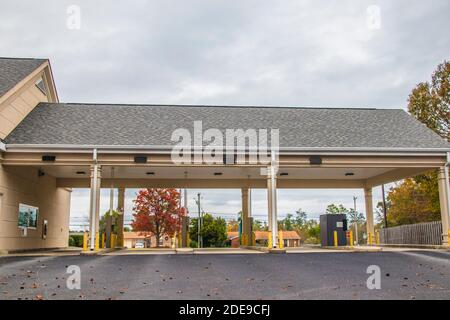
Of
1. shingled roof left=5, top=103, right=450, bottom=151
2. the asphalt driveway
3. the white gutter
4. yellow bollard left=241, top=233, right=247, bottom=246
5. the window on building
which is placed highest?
the window on building

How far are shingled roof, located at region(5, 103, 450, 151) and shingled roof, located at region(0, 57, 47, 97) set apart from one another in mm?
1756


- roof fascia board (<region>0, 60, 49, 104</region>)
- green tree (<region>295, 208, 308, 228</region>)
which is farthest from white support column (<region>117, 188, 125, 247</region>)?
green tree (<region>295, 208, 308, 228</region>)

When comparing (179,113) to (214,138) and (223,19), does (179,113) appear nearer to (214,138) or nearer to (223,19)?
(214,138)

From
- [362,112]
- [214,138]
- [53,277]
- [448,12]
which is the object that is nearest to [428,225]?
[362,112]

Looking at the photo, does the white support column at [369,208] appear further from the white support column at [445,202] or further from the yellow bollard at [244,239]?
the white support column at [445,202]

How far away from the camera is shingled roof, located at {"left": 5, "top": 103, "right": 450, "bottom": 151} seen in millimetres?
18953

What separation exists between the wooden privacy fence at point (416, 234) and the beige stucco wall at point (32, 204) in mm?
19772

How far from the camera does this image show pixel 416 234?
89.5 feet

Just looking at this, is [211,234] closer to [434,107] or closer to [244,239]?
[244,239]

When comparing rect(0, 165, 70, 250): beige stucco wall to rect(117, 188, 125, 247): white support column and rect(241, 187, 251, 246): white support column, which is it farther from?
rect(241, 187, 251, 246): white support column

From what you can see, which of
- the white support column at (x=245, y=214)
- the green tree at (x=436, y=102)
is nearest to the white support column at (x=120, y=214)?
the white support column at (x=245, y=214)

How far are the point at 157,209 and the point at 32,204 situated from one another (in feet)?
62.4

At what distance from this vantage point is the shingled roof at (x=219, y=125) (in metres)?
19.0

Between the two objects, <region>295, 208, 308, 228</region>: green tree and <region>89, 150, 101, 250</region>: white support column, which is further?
<region>295, 208, 308, 228</region>: green tree
